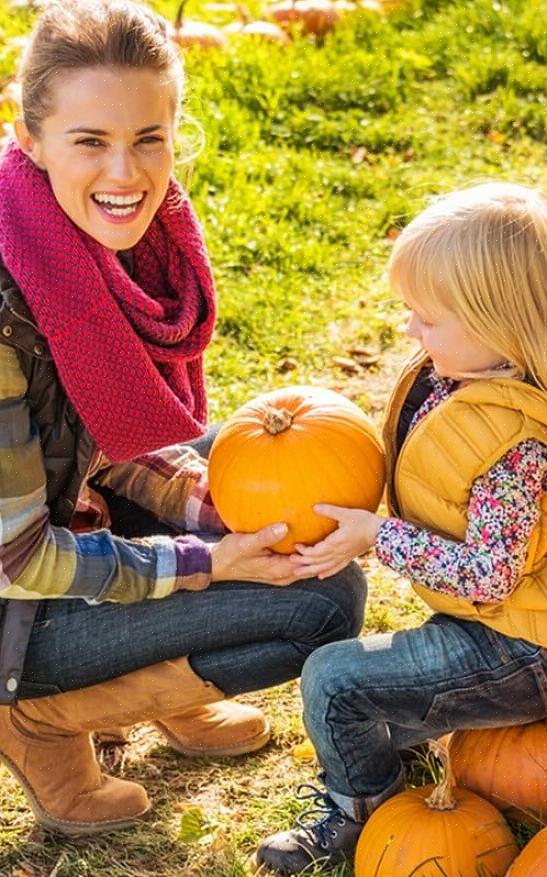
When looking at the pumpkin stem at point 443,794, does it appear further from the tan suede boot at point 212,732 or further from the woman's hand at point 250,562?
the tan suede boot at point 212,732

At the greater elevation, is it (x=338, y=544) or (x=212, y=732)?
(x=338, y=544)

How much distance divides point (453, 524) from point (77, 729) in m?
1.00

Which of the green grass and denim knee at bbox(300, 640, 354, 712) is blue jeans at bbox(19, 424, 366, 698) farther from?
the green grass

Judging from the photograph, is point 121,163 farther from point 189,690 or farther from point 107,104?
point 189,690

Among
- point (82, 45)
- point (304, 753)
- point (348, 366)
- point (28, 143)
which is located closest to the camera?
point (82, 45)

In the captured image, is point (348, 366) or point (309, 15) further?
point (309, 15)

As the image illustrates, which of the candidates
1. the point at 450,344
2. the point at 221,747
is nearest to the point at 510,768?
the point at 221,747

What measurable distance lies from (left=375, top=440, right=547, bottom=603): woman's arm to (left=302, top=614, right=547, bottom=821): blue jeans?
0.15m

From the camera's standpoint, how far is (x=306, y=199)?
6215 millimetres

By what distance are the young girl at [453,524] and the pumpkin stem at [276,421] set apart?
205 millimetres

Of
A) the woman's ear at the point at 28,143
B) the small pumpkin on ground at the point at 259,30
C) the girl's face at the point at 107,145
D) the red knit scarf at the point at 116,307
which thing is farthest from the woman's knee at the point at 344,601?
the small pumpkin on ground at the point at 259,30

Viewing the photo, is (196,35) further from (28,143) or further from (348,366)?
(28,143)

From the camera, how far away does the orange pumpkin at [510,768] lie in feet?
9.78

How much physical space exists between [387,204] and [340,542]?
352 cm
